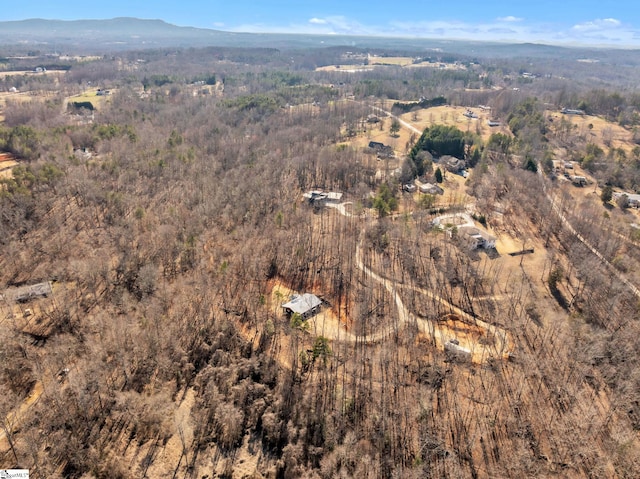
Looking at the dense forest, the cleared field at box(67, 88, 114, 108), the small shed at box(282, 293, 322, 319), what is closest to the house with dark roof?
the dense forest

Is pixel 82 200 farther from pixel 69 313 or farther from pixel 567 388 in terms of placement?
pixel 567 388

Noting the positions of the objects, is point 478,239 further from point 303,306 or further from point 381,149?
point 381,149

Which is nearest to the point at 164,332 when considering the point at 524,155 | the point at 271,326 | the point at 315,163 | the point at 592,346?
the point at 271,326

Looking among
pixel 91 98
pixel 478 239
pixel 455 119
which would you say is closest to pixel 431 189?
pixel 478 239

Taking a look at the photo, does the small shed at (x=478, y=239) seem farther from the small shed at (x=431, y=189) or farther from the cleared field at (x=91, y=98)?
the cleared field at (x=91, y=98)

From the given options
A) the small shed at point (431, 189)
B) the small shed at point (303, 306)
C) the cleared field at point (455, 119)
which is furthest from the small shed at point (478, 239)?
the cleared field at point (455, 119)

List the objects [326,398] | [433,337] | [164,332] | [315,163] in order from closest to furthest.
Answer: [326,398]
[164,332]
[433,337]
[315,163]

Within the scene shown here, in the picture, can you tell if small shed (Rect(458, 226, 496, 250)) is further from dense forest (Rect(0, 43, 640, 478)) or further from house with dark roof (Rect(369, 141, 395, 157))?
house with dark roof (Rect(369, 141, 395, 157))
